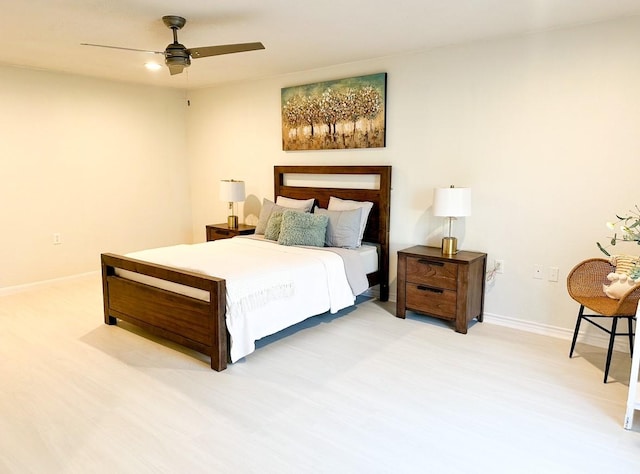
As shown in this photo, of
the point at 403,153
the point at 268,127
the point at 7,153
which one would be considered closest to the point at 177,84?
the point at 268,127

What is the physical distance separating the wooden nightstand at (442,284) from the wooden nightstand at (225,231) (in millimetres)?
2083

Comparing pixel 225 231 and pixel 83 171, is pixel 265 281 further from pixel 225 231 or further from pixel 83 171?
pixel 83 171

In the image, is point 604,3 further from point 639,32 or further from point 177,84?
point 177,84

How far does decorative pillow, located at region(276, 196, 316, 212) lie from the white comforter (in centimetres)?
72

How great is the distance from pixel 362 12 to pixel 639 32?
6.34ft

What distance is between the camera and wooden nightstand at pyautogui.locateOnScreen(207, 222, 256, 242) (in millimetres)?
5203

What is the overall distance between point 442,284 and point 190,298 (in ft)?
6.66

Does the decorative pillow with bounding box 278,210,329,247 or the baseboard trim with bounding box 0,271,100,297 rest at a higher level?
the decorative pillow with bounding box 278,210,329,247

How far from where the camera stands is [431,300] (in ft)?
12.4

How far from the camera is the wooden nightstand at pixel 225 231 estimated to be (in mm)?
5203

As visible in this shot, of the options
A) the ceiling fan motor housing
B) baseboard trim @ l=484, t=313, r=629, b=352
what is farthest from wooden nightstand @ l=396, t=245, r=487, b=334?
the ceiling fan motor housing

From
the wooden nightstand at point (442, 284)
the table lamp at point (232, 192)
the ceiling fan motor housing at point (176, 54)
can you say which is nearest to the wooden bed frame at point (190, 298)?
the wooden nightstand at point (442, 284)

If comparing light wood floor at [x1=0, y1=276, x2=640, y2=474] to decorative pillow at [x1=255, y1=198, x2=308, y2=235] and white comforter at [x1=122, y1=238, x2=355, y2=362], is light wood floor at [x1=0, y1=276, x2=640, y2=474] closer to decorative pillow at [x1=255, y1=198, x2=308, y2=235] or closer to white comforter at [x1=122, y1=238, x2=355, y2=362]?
white comforter at [x1=122, y1=238, x2=355, y2=362]

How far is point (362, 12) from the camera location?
2.98 meters
